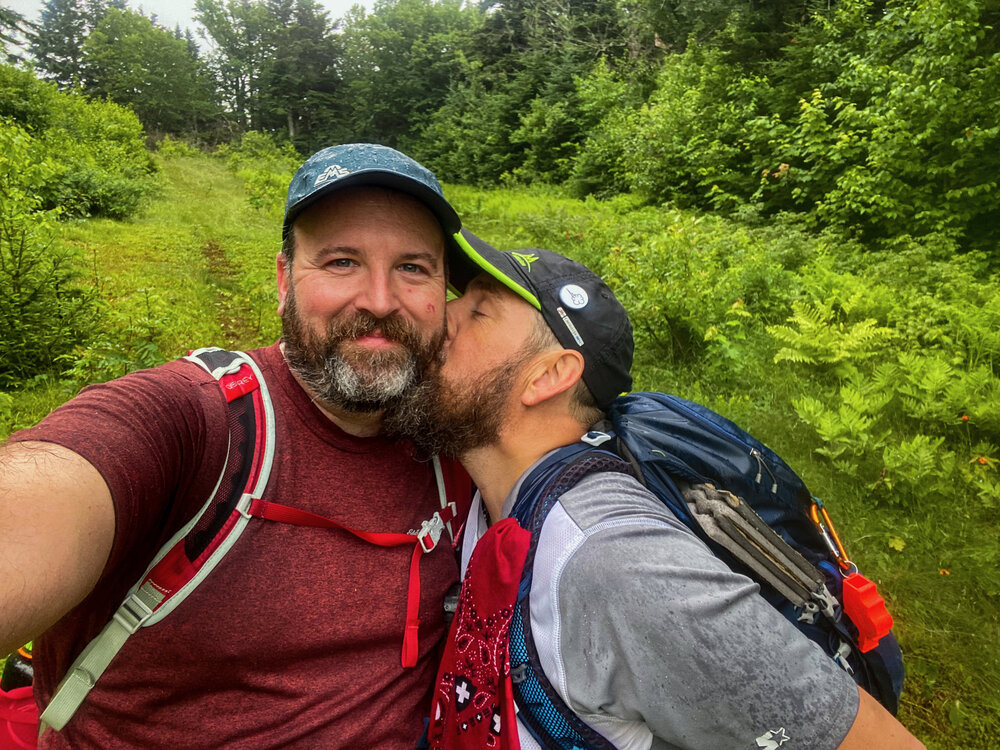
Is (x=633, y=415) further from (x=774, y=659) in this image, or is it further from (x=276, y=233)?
(x=276, y=233)

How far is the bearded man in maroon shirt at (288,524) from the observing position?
1.14 m

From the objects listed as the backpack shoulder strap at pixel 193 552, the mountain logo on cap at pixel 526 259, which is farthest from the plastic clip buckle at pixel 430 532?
the mountain logo on cap at pixel 526 259

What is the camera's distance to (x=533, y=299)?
1.92m

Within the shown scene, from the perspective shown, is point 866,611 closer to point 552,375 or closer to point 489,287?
point 552,375

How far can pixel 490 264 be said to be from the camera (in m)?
1.87

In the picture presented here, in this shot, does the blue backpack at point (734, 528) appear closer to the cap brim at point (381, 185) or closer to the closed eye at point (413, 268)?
the closed eye at point (413, 268)

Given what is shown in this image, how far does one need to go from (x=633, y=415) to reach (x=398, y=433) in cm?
74

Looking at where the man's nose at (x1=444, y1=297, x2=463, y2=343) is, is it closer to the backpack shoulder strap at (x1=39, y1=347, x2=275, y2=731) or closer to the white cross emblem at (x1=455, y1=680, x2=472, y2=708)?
the backpack shoulder strap at (x1=39, y1=347, x2=275, y2=731)

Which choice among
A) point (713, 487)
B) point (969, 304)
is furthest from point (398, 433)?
point (969, 304)

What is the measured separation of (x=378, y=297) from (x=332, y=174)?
39 cm

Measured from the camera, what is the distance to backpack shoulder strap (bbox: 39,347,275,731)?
131 centimetres

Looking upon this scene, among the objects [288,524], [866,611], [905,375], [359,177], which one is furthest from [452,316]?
[905,375]

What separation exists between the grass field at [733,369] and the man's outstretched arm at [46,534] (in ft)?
10.2

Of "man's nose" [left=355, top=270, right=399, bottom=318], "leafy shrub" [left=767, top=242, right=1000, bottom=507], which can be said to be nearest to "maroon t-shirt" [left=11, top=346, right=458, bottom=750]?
"man's nose" [left=355, top=270, right=399, bottom=318]
